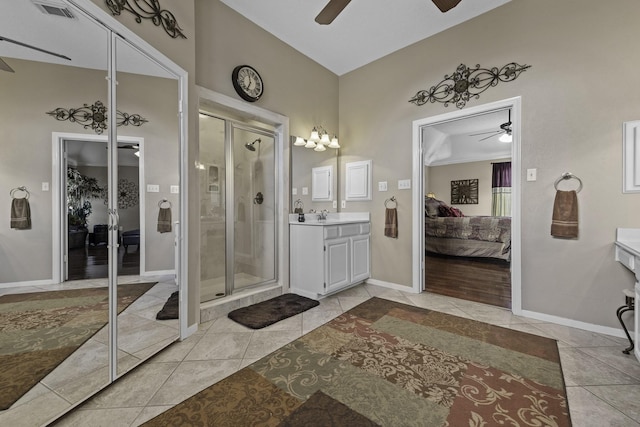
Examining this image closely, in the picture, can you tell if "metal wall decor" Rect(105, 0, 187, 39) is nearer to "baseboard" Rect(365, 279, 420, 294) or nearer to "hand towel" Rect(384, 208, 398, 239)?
"hand towel" Rect(384, 208, 398, 239)

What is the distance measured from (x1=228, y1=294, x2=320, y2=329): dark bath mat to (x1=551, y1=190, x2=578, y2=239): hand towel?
7.78 ft

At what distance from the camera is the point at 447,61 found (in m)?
2.95

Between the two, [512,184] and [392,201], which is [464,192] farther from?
[512,184]

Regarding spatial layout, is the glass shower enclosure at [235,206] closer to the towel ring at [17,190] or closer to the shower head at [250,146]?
the shower head at [250,146]

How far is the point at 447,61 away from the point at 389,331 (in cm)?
298

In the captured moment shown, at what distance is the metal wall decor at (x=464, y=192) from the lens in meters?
7.83

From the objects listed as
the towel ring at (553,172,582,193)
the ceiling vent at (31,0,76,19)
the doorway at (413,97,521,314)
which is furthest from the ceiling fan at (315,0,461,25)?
the towel ring at (553,172,582,193)

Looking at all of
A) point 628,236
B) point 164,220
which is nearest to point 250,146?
point 164,220

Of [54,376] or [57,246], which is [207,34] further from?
[54,376]

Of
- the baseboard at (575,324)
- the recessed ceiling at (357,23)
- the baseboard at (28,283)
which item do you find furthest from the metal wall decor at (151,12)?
the baseboard at (575,324)

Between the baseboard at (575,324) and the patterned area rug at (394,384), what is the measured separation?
1.48 ft

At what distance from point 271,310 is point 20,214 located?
192 centimetres

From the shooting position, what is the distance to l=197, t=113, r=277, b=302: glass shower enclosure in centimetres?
264

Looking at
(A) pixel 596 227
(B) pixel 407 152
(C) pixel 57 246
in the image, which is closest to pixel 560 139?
(A) pixel 596 227
